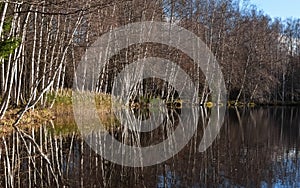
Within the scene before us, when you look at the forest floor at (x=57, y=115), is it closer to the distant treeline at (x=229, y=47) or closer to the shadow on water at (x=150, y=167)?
the distant treeline at (x=229, y=47)

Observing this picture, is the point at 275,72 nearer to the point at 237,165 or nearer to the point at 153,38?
the point at 153,38

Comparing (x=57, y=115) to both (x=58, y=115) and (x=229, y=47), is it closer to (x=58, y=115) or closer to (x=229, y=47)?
(x=58, y=115)

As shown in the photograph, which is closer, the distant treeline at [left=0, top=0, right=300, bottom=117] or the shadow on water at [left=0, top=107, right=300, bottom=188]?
A: the shadow on water at [left=0, top=107, right=300, bottom=188]

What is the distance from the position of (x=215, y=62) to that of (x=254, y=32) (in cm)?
974

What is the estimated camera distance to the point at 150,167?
840 centimetres

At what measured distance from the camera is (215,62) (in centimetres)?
3922

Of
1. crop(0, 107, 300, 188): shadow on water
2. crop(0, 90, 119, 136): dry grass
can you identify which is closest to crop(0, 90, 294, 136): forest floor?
crop(0, 90, 119, 136): dry grass

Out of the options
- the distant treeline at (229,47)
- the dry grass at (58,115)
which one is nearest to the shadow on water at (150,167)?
the dry grass at (58,115)

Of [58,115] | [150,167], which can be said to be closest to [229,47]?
[58,115]

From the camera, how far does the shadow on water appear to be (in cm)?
710

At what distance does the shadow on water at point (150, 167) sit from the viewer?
23.3ft

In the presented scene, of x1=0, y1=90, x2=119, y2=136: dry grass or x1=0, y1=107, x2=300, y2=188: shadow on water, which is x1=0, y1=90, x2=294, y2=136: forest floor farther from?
x1=0, y1=107, x2=300, y2=188: shadow on water

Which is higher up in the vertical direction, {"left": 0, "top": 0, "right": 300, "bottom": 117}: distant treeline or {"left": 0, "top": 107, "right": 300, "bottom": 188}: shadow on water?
{"left": 0, "top": 0, "right": 300, "bottom": 117}: distant treeline

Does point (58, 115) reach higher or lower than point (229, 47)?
lower
